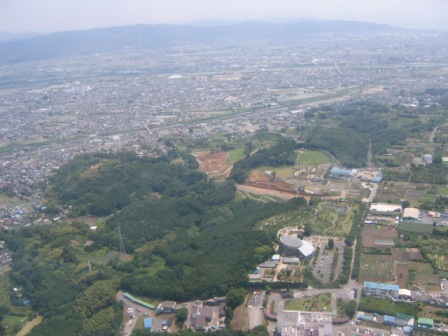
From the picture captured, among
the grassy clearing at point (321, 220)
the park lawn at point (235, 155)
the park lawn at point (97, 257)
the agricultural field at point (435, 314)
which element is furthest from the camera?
the park lawn at point (235, 155)

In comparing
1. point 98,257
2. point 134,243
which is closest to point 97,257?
point 98,257

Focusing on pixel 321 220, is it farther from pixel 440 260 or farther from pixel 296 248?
pixel 440 260

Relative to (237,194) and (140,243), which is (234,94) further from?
(140,243)

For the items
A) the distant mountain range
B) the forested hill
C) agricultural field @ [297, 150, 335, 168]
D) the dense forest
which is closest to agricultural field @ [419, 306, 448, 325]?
the forested hill

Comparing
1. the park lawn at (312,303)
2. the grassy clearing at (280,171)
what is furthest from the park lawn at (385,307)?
the grassy clearing at (280,171)

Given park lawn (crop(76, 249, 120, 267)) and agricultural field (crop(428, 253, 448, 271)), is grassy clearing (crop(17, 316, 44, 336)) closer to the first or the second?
park lawn (crop(76, 249, 120, 267))

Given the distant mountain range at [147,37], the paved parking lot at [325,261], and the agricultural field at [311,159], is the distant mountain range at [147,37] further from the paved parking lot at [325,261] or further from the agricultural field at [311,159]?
the paved parking lot at [325,261]

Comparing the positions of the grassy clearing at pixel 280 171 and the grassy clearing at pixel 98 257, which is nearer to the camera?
the grassy clearing at pixel 98 257
